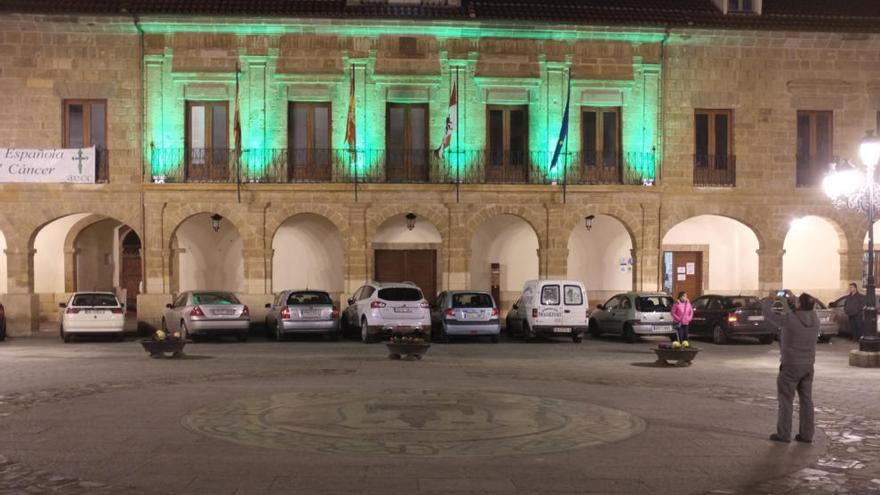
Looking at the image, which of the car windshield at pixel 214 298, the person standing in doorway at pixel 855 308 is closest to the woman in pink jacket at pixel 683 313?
the person standing in doorway at pixel 855 308

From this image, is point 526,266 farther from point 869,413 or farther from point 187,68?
Result: point 869,413

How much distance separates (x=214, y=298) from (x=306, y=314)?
8.81 feet

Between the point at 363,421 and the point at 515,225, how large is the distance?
20443 millimetres

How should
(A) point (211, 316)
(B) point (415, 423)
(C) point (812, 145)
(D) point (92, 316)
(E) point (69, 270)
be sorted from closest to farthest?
1. (B) point (415, 423)
2. (A) point (211, 316)
3. (D) point (92, 316)
4. (C) point (812, 145)
5. (E) point (69, 270)

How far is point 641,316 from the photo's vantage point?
2511 centimetres

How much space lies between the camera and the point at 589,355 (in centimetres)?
2142

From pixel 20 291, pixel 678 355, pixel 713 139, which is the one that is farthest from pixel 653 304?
pixel 20 291

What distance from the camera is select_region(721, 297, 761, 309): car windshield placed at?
25.2 m

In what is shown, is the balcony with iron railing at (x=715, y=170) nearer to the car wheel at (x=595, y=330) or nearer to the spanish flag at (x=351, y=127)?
the car wheel at (x=595, y=330)

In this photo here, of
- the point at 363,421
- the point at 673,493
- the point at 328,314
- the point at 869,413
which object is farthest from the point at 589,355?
the point at 673,493

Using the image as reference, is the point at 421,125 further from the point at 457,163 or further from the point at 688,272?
the point at 688,272

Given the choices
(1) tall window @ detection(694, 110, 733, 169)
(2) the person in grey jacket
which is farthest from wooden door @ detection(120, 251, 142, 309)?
(2) the person in grey jacket

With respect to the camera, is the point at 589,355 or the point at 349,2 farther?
the point at 349,2

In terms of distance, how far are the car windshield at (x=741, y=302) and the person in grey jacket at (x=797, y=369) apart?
14.8 meters
